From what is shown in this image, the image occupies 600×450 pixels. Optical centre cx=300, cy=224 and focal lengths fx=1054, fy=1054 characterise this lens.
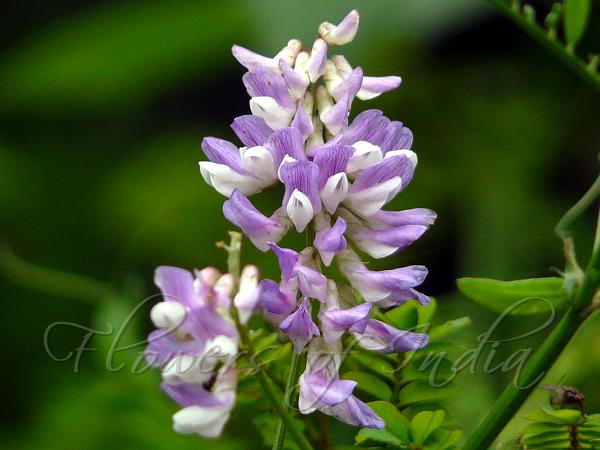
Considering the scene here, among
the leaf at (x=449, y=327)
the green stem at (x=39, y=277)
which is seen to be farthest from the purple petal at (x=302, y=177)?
the green stem at (x=39, y=277)

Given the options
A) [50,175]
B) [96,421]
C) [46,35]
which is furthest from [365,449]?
[46,35]

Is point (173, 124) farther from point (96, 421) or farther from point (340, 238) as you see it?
point (340, 238)

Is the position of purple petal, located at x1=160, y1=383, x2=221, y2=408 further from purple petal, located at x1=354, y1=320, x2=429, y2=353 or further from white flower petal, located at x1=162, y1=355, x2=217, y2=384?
purple petal, located at x1=354, y1=320, x2=429, y2=353

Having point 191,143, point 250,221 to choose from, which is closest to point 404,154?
point 250,221

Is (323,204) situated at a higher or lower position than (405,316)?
higher

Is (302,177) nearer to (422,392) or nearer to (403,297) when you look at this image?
(403,297)
